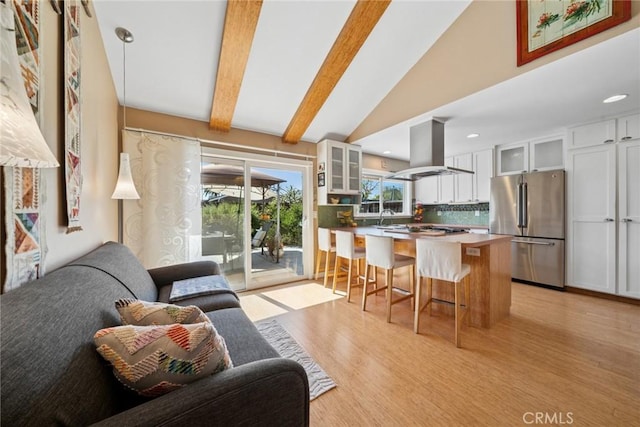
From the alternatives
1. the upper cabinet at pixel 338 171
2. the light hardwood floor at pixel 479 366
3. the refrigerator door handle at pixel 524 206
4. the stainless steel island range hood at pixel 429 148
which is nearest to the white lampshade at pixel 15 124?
the light hardwood floor at pixel 479 366

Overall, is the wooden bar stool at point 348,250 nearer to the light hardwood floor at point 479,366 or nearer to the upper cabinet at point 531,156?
the light hardwood floor at point 479,366

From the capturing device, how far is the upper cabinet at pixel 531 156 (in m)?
3.55

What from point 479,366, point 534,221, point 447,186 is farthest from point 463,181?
point 479,366

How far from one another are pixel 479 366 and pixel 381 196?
3829 millimetres

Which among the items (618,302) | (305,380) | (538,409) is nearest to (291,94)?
(305,380)

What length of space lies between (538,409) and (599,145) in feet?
11.6

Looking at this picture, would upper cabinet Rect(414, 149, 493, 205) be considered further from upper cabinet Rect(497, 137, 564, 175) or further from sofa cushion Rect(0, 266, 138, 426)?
sofa cushion Rect(0, 266, 138, 426)

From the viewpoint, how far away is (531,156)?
380 centimetres

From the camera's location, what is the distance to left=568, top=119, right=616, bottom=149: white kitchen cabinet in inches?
118

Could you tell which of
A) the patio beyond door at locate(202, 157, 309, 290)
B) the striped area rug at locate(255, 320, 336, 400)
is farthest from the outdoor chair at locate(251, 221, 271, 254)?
the striped area rug at locate(255, 320, 336, 400)

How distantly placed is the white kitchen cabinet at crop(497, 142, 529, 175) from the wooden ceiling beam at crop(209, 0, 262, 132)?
4.34 metres

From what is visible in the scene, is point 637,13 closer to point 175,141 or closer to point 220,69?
point 220,69

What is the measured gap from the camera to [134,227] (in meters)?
2.65

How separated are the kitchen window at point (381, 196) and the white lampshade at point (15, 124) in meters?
4.37
